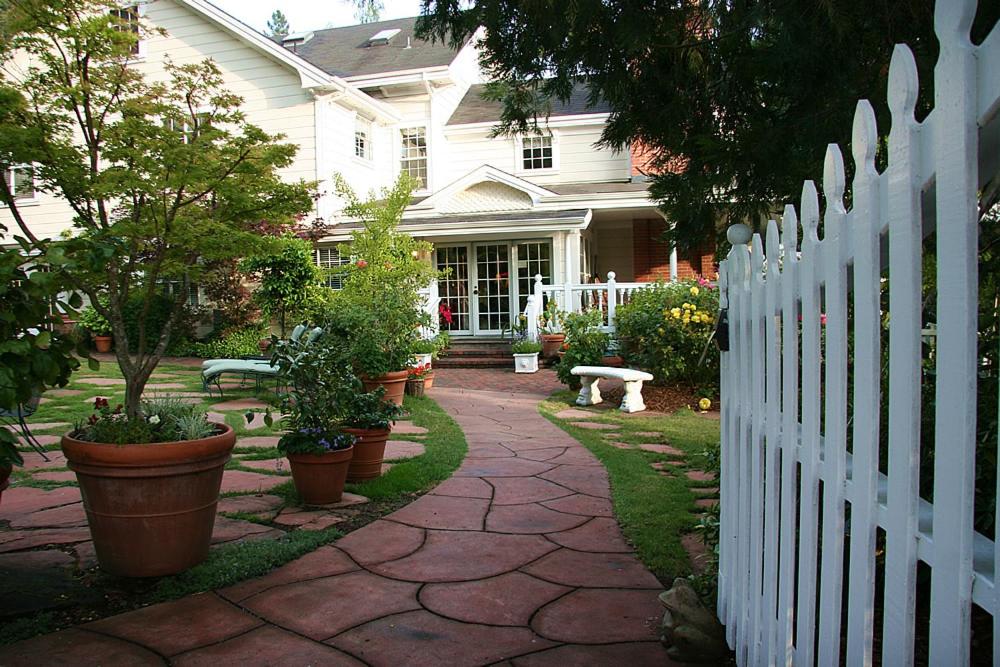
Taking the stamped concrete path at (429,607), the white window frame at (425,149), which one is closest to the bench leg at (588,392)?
the stamped concrete path at (429,607)

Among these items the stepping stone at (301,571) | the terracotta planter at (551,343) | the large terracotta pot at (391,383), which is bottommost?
the stepping stone at (301,571)

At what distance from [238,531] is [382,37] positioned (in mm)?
19050

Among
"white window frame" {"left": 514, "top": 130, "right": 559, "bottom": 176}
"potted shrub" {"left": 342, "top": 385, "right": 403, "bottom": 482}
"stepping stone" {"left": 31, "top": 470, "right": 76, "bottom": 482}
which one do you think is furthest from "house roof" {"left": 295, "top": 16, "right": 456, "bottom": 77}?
"stepping stone" {"left": 31, "top": 470, "right": 76, "bottom": 482}

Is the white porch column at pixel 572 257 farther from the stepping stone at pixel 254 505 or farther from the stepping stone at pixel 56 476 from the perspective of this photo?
the stepping stone at pixel 254 505

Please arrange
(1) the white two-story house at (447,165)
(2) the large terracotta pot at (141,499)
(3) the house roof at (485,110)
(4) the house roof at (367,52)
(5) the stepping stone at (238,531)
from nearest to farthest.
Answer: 1. (2) the large terracotta pot at (141,499)
2. (5) the stepping stone at (238,531)
3. (1) the white two-story house at (447,165)
4. (3) the house roof at (485,110)
5. (4) the house roof at (367,52)

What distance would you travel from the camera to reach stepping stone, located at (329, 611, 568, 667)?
2.66m

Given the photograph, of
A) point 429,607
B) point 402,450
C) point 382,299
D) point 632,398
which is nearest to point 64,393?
point 382,299

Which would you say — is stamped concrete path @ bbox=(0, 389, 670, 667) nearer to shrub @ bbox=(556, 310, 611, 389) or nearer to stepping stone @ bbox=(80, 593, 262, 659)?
stepping stone @ bbox=(80, 593, 262, 659)

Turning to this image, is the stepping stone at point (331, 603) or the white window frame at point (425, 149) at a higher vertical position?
the white window frame at point (425, 149)

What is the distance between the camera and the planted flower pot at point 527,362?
12.9 m

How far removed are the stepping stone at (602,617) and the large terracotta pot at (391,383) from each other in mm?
5725

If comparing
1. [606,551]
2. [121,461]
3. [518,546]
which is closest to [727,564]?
[606,551]

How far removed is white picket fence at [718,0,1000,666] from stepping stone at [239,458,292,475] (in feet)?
13.0

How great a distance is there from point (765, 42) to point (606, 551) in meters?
2.53
